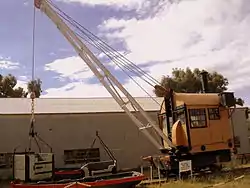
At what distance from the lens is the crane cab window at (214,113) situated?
18906 millimetres

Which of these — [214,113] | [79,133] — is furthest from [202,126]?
[79,133]

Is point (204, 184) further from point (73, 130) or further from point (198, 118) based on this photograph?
point (73, 130)

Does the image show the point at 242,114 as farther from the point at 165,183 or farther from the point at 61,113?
the point at 165,183

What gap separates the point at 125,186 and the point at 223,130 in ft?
21.5

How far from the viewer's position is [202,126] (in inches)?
732

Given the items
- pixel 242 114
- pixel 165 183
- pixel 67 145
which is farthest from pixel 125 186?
pixel 242 114

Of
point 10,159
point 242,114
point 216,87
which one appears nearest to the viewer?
point 10,159

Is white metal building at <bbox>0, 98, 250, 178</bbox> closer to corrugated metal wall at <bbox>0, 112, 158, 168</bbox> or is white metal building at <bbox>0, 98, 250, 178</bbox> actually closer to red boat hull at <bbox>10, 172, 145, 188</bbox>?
corrugated metal wall at <bbox>0, 112, 158, 168</bbox>

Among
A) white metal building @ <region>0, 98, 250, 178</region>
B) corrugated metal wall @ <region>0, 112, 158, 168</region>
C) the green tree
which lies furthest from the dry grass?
the green tree

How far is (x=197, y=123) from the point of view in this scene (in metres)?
18.6

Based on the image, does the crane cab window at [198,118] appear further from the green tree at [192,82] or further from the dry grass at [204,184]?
the green tree at [192,82]

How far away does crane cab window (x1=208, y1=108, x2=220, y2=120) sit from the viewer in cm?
1891

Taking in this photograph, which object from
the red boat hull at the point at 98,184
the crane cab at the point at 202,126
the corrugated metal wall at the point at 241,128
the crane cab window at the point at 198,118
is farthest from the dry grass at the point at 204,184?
the corrugated metal wall at the point at 241,128

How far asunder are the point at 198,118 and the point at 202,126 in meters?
0.42
